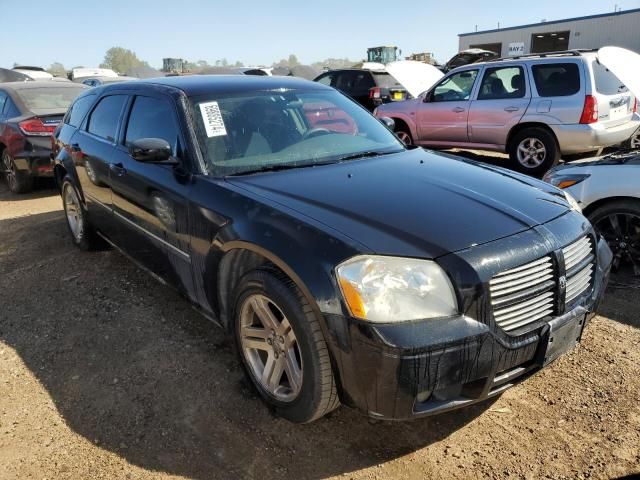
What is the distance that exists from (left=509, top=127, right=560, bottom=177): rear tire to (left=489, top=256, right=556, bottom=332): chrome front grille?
5775 mm

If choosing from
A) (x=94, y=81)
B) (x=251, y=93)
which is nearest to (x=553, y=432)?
(x=251, y=93)

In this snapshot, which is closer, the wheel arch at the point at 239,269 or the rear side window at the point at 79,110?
the wheel arch at the point at 239,269

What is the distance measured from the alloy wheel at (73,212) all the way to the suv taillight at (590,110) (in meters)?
6.52

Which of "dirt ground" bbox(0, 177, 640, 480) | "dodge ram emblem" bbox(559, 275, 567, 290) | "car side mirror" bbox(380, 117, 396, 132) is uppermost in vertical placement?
"car side mirror" bbox(380, 117, 396, 132)

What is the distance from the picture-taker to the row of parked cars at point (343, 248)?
2031mm

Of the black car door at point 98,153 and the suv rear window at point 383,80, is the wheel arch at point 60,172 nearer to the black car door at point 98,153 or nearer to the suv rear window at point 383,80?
the black car door at point 98,153

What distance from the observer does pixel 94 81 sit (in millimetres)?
15836

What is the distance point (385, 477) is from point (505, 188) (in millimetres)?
1620

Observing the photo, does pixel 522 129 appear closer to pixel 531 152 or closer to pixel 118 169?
pixel 531 152

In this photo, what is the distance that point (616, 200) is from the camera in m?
4.02

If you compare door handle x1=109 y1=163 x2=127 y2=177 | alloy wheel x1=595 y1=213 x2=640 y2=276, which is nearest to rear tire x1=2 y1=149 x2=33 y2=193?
door handle x1=109 y1=163 x2=127 y2=177

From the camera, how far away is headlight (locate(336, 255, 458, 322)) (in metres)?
2.01

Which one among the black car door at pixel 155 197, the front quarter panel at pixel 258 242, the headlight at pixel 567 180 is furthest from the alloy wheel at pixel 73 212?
the headlight at pixel 567 180

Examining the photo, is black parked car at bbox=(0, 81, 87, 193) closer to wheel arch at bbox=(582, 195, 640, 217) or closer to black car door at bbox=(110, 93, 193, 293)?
black car door at bbox=(110, 93, 193, 293)
